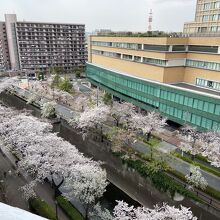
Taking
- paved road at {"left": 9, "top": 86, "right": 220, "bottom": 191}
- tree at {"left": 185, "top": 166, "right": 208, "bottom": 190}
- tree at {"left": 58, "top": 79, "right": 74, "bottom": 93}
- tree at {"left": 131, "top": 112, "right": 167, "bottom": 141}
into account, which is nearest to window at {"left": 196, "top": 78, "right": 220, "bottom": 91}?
tree at {"left": 131, "top": 112, "right": 167, "bottom": 141}

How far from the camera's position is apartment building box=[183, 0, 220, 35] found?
63.8m

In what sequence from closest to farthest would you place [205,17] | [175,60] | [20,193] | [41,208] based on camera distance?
[41,208], [20,193], [175,60], [205,17]

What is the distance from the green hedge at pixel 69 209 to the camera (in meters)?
20.5

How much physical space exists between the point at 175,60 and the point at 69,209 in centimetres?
2872

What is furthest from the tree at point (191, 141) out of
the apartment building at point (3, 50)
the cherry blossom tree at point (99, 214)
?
the apartment building at point (3, 50)

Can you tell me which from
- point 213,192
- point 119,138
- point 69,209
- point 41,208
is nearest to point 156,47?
point 119,138

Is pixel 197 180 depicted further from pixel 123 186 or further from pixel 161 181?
pixel 123 186

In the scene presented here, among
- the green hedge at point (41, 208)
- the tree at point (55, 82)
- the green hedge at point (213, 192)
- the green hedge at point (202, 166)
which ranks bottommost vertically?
the green hedge at point (41, 208)

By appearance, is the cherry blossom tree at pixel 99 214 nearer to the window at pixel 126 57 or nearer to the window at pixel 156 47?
the window at pixel 156 47

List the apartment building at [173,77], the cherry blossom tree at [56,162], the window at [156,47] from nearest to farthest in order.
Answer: the cherry blossom tree at [56,162] → the apartment building at [173,77] → the window at [156,47]

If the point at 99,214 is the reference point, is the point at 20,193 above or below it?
above

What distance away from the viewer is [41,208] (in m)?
20.7

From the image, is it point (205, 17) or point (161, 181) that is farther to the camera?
point (205, 17)

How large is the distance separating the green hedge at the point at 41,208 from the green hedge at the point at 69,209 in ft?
3.94
